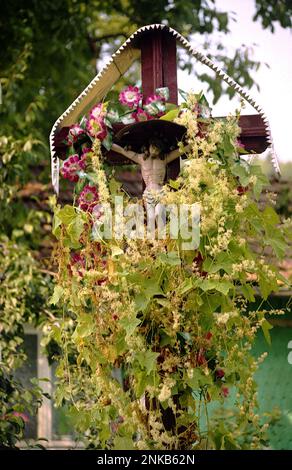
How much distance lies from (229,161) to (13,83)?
14.1 feet

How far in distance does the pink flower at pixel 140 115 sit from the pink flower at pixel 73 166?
30 centimetres

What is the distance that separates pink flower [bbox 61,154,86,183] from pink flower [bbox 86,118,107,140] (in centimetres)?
13

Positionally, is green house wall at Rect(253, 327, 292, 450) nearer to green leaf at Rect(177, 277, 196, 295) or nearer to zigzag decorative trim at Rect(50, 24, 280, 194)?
zigzag decorative trim at Rect(50, 24, 280, 194)

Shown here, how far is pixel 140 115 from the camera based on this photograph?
3.73 meters

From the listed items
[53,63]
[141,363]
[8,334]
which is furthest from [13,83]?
[141,363]

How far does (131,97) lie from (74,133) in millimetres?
317

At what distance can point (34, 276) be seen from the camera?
232 inches

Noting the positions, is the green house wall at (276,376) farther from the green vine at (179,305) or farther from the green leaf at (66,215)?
the green leaf at (66,215)

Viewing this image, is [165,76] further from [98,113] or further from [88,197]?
[88,197]

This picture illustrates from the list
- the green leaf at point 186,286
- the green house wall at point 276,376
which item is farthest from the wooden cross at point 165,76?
the green house wall at point 276,376

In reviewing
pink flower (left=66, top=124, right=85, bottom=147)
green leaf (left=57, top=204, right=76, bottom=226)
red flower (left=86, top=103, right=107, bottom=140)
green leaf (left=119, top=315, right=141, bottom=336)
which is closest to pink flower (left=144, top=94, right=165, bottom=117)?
red flower (left=86, top=103, right=107, bottom=140)

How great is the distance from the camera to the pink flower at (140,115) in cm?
371

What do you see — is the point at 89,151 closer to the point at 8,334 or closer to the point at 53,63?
the point at 8,334

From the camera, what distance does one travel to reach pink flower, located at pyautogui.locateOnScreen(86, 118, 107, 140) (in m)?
3.65
